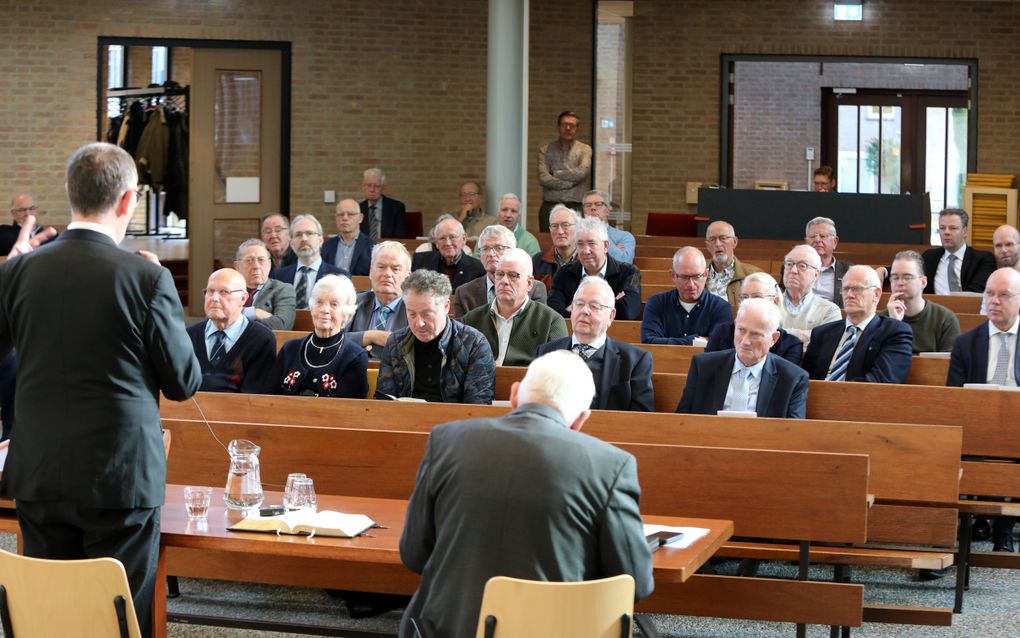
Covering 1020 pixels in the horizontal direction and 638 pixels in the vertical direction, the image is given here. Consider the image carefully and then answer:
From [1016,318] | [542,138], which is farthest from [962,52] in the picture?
[1016,318]

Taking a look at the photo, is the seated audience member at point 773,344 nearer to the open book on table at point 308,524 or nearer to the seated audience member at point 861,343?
the seated audience member at point 861,343

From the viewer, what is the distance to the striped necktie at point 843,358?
591 centimetres

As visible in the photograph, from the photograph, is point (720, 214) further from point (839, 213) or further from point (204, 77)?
point (204, 77)

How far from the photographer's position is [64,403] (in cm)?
291

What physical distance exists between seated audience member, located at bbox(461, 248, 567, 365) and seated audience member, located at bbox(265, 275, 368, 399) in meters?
0.69

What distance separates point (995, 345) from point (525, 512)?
377cm

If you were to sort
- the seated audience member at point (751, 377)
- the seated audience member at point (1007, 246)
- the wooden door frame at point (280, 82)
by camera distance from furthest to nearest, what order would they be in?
the wooden door frame at point (280, 82) < the seated audience member at point (1007, 246) < the seated audience member at point (751, 377)

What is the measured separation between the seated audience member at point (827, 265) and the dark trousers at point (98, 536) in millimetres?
5881

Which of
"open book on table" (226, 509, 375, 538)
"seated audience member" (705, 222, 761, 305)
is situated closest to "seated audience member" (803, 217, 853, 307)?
"seated audience member" (705, 222, 761, 305)

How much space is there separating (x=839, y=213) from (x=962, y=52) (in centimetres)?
350

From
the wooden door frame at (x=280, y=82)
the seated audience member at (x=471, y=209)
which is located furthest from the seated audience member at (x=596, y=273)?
the wooden door frame at (x=280, y=82)

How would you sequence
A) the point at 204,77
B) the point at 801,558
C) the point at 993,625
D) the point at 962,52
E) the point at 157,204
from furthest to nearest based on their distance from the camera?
1. the point at 157,204
2. the point at 962,52
3. the point at 204,77
4. the point at 993,625
5. the point at 801,558

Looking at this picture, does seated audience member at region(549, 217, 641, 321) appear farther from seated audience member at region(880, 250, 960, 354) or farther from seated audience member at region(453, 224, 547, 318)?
seated audience member at region(880, 250, 960, 354)

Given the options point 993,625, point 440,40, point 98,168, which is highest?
point 440,40
